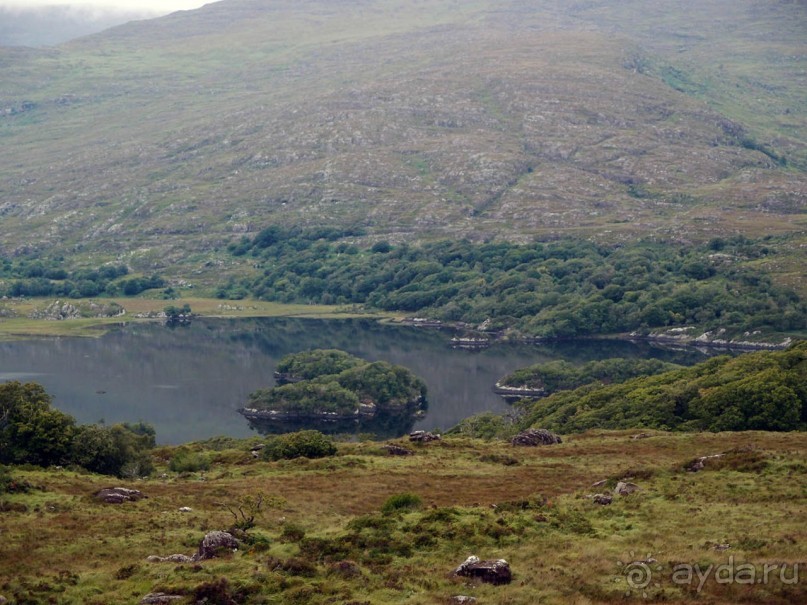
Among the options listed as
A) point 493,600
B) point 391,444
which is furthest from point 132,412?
point 493,600

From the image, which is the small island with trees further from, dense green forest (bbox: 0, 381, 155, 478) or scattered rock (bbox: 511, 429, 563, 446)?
dense green forest (bbox: 0, 381, 155, 478)

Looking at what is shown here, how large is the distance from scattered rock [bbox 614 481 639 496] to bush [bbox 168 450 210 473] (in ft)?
94.7

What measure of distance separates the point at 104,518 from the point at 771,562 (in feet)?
90.5

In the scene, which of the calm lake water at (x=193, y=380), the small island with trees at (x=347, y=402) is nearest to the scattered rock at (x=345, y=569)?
the calm lake water at (x=193, y=380)

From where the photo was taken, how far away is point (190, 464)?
222 ft

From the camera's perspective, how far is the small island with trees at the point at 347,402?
144 metres

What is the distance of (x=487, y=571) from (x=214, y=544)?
10975mm

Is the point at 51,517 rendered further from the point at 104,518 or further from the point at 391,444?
the point at 391,444

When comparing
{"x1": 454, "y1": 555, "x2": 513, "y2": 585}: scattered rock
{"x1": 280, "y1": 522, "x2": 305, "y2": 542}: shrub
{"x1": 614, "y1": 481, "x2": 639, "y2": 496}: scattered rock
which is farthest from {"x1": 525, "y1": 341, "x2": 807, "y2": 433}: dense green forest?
{"x1": 454, "y1": 555, "x2": 513, "y2": 585}: scattered rock

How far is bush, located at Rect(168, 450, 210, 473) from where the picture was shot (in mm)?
67250

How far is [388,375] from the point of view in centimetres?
15738

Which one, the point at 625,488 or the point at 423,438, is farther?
the point at 423,438

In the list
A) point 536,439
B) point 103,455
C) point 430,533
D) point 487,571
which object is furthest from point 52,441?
point 487,571

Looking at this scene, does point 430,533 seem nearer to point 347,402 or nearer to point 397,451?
point 397,451
